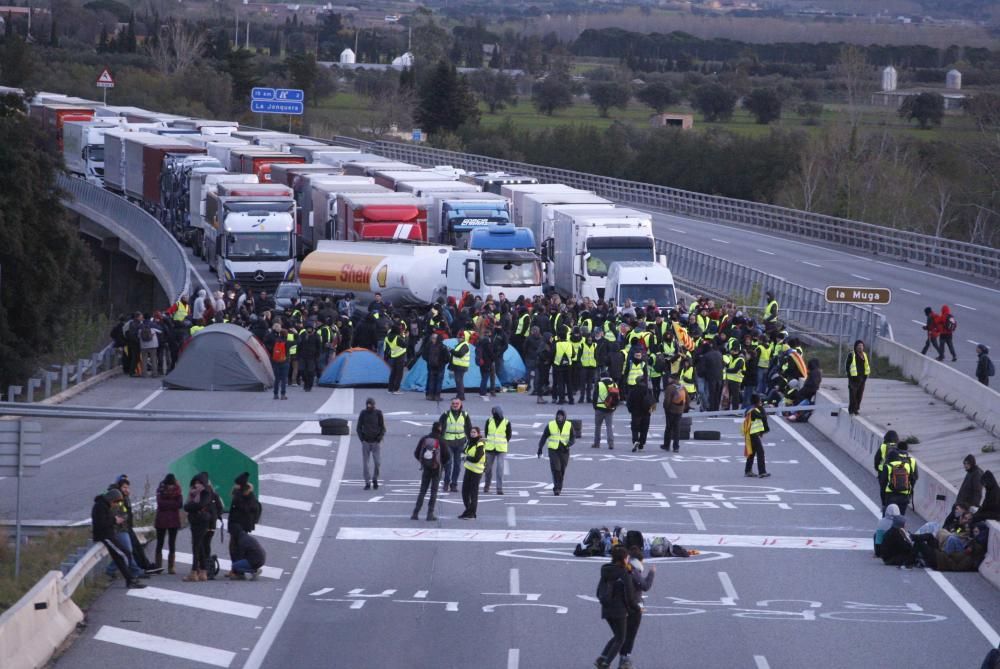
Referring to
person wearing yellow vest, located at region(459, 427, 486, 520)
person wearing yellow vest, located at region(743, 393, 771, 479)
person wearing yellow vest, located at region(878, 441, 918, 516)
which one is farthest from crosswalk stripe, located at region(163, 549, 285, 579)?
person wearing yellow vest, located at region(743, 393, 771, 479)

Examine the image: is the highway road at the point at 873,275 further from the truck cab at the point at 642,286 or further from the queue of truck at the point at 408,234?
the queue of truck at the point at 408,234

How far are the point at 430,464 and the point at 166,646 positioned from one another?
6709mm

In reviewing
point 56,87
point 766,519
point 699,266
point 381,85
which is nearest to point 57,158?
point 699,266

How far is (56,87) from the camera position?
140m

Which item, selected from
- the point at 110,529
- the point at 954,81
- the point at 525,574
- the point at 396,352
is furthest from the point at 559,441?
the point at 954,81

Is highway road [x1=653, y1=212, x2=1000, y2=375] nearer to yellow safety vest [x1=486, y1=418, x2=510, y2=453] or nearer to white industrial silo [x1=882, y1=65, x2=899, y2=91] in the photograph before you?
yellow safety vest [x1=486, y1=418, x2=510, y2=453]

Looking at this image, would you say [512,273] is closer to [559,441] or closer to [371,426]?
[371,426]

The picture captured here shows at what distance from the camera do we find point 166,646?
54.4ft

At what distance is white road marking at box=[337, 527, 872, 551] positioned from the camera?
21.8 meters

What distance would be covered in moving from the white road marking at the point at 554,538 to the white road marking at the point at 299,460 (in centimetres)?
539

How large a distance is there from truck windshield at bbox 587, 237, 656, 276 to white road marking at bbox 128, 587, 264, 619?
2740cm

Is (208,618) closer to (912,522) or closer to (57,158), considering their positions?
(912,522)

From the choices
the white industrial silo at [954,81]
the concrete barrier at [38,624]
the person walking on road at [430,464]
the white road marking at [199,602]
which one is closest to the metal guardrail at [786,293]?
the person walking on road at [430,464]

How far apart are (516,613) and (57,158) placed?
131ft
